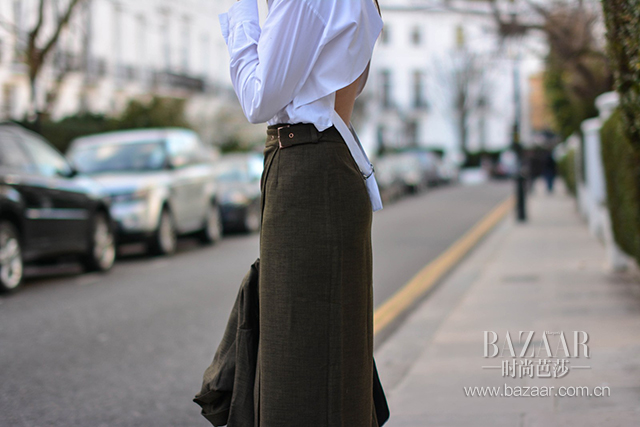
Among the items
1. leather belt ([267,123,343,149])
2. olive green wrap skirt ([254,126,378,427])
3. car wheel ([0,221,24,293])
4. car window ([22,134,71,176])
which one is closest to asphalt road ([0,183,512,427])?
car wheel ([0,221,24,293])

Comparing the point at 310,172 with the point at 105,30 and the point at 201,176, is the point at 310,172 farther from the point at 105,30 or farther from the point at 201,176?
the point at 105,30

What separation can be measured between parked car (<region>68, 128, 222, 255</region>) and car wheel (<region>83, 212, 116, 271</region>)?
1.19 m

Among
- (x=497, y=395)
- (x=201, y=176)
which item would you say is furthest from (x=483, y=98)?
(x=497, y=395)

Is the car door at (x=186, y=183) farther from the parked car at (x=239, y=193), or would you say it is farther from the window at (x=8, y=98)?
the window at (x=8, y=98)

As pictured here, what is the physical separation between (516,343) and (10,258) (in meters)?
5.68

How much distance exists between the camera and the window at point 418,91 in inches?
2990

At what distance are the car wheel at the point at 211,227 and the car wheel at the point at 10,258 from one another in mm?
6002

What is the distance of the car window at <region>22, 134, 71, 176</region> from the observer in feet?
30.9

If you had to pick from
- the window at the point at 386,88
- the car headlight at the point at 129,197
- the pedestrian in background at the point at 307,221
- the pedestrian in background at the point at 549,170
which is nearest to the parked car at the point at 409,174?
the pedestrian in background at the point at 549,170

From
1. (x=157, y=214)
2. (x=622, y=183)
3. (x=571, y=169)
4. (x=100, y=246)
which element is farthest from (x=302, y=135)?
(x=571, y=169)

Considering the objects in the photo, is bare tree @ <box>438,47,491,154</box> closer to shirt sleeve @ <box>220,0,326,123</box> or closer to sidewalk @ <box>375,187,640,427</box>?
sidewalk @ <box>375,187,640,427</box>

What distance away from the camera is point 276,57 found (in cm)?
226

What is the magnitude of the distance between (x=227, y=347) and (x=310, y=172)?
2.09 feet

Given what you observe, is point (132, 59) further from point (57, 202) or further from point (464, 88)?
point (464, 88)
